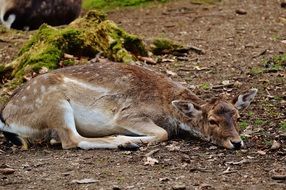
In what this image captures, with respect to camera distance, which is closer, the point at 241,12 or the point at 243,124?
the point at 243,124

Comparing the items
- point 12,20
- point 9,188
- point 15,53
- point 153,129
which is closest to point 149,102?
point 153,129

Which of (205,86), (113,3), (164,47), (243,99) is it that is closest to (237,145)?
(243,99)

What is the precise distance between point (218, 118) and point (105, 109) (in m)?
1.29

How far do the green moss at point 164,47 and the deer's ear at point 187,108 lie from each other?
12.8 ft

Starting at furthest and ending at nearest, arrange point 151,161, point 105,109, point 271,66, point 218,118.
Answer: point 271,66 → point 105,109 → point 218,118 → point 151,161

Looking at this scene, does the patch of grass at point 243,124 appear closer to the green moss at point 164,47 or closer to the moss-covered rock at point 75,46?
the moss-covered rock at point 75,46

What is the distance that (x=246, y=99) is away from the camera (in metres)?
8.56

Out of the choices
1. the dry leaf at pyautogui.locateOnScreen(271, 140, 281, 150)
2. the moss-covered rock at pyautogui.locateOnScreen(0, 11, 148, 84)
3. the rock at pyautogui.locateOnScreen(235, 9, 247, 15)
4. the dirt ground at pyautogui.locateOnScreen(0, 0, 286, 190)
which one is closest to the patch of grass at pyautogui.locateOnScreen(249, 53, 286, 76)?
the dirt ground at pyautogui.locateOnScreen(0, 0, 286, 190)

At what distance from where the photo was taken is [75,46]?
38.4 ft

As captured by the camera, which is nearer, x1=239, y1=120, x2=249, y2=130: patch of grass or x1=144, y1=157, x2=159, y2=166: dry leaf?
x1=144, y1=157, x2=159, y2=166: dry leaf

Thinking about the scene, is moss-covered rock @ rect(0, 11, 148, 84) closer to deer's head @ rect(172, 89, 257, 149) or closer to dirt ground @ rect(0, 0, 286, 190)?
dirt ground @ rect(0, 0, 286, 190)

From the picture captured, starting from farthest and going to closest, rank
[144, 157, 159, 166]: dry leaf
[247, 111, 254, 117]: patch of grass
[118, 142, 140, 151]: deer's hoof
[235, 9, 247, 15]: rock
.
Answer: [235, 9, 247, 15]: rock
[247, 111, 254, 117]: patch of grass
[118, 142, 140, 151]: deer's hoof
[144, 157, 159, 166]: dry leaf

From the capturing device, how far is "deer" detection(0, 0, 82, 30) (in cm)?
1562

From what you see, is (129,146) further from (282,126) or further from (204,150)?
(282,126)
